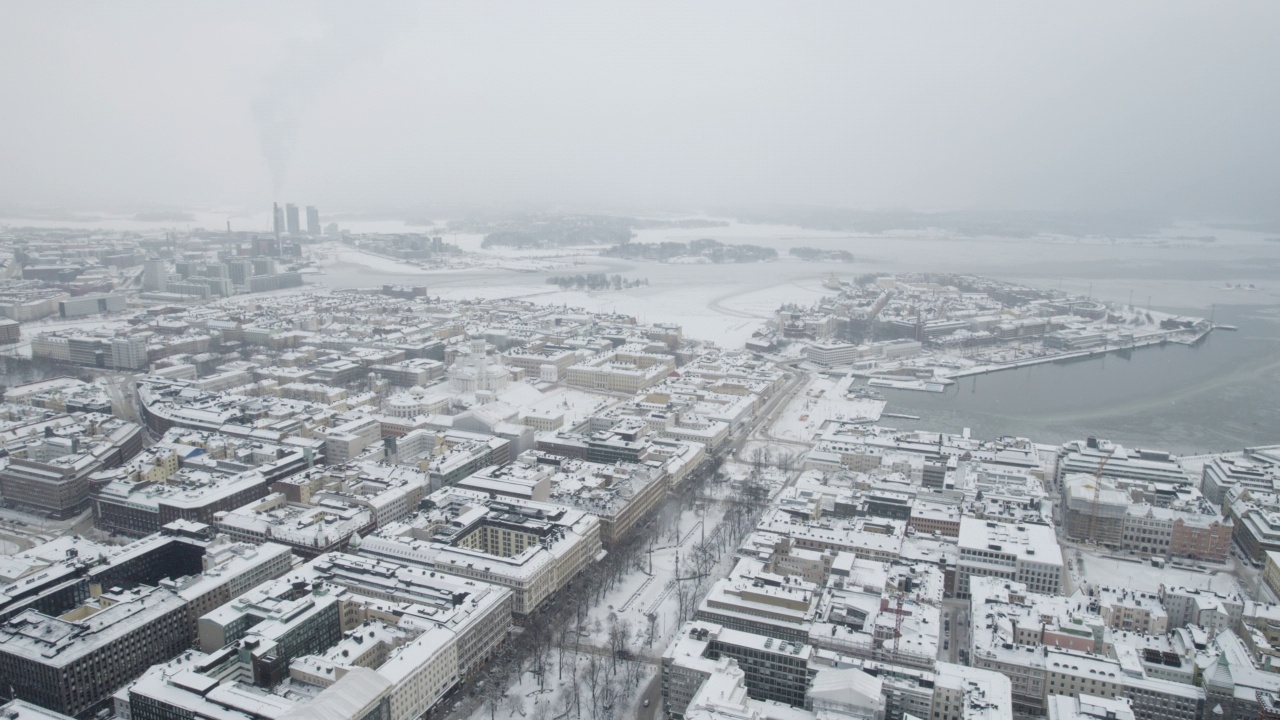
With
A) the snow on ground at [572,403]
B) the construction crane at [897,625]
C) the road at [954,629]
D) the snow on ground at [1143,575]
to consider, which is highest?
the construction crane at [897,625]

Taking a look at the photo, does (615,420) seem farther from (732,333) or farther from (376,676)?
(732,333)

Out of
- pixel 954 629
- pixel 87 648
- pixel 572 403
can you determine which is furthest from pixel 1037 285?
pixel 87 648

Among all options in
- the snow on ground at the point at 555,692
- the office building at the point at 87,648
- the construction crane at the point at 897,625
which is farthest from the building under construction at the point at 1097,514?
the office building at the point at 87,648

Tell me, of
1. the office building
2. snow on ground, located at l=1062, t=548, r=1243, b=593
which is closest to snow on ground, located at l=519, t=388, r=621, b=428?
snow on ground, located at l=1062, t=548, r=1243, b=593

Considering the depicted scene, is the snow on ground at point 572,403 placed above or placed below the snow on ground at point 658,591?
above

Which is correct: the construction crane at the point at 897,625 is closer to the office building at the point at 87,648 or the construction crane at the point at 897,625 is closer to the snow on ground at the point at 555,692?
the snow on ground at the point at 555,692

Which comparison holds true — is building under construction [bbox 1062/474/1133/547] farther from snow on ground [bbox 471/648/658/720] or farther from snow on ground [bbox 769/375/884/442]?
snow on ground [bbox 471/648/658/720]
